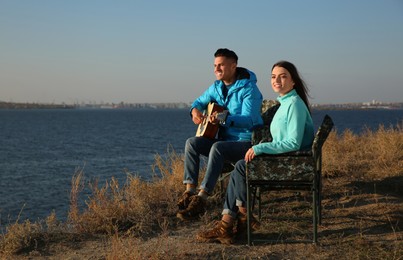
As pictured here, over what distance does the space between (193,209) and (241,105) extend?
4.04 ft

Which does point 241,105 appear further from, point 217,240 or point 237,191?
point 217,240

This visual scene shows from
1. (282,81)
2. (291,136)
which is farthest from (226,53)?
(291,136)

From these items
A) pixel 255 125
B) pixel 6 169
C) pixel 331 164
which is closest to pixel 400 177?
pixel 331 164

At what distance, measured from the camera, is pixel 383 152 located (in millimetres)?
8297

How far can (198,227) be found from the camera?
4.82 metres

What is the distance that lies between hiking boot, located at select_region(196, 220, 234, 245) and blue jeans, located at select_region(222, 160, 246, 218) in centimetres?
13

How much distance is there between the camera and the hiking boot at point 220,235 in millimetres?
4148

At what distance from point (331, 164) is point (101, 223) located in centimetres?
375

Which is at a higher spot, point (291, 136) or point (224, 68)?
point (224, 68)

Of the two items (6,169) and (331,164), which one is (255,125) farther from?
(6,169)

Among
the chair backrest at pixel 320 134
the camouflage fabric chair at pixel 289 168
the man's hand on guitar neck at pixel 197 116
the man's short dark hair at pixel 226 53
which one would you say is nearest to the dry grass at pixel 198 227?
the camouflage fabric chair at pixel 289 168

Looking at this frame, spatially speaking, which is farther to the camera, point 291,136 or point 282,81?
point 282,81

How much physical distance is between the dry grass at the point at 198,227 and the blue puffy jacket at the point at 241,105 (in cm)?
90

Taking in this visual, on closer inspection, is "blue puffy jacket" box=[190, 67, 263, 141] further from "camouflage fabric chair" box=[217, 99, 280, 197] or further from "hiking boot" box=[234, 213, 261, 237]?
"hiking boot" box=[234, 213, 261, 237]
